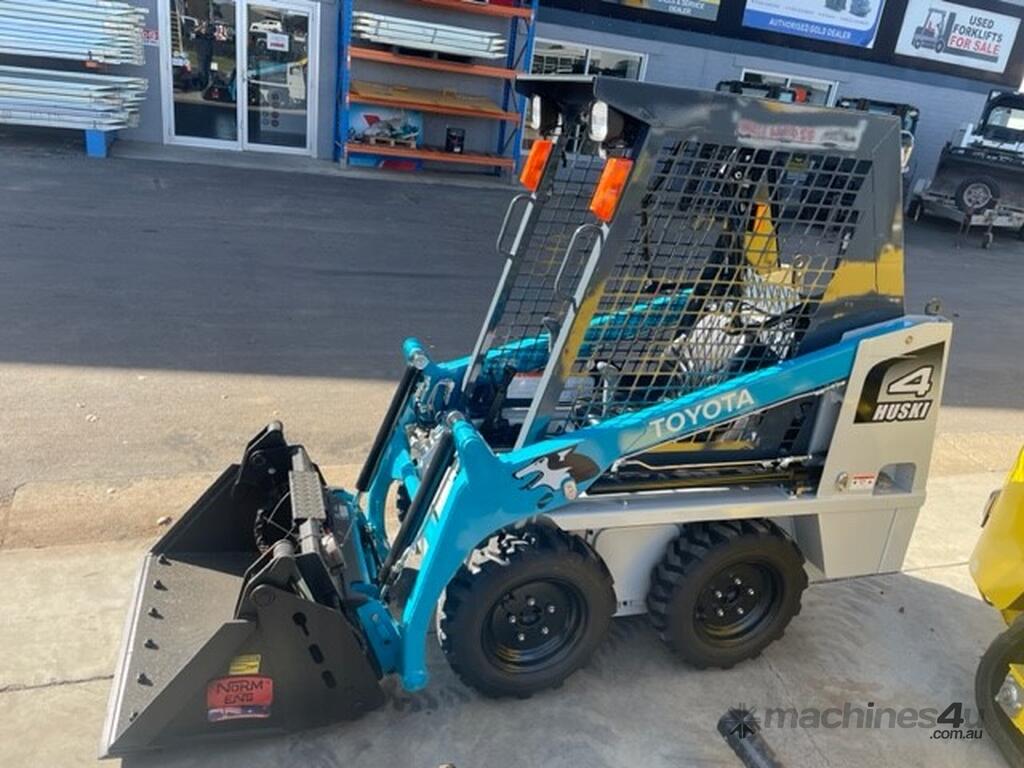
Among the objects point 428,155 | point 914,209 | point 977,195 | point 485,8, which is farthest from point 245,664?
point 914,209

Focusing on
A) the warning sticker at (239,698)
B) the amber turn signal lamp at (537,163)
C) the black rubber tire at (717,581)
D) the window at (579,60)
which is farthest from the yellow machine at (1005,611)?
the window at (579,60)

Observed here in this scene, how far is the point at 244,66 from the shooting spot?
43.1 ft

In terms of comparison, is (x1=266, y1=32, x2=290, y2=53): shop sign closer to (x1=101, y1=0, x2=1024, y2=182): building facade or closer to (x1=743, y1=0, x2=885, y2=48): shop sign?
(x1=101, y1=0, x2=1024, y2=182): building facade

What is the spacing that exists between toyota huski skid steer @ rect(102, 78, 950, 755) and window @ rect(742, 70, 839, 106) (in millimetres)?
14487

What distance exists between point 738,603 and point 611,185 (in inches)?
67.1

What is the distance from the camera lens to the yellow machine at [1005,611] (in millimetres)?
2764

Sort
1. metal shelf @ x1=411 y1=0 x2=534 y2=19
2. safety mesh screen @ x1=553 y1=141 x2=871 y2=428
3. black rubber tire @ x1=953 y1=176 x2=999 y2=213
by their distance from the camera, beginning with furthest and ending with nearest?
black rubber tire @ x1=953 y1=176 x2=999 y2=213, metal shelf @ x1=411 y1=0 x2=534 y2=19, safety mesh screen @ x1=553 y1=141 x2=871 y2=428

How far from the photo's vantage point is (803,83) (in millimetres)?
16797

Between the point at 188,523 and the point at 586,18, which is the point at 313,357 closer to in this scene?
the point at 188,523

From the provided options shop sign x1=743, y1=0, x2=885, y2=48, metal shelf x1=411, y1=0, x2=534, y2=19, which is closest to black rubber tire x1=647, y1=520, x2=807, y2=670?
metal shelf x1=411, y1=0, x2=534, y2=19

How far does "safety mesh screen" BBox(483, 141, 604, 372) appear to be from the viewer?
3100 mm

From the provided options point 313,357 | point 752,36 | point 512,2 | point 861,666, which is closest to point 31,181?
point 313,357

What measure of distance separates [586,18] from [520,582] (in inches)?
548

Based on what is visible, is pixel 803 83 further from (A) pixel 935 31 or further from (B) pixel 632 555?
(B) pixel 632 555
